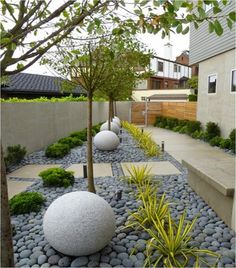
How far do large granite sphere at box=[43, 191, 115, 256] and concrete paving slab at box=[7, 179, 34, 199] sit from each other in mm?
2554

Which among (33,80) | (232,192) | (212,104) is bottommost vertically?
(232,192)

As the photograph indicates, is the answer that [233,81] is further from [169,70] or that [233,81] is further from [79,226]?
[169,70]

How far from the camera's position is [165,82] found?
37375mm

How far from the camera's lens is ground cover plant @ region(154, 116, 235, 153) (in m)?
9.95

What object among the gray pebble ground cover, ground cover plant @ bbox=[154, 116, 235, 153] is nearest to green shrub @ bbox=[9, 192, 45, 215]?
the gray pebble ground cover

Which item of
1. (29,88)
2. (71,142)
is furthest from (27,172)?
(29,88)

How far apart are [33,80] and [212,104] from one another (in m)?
12.7

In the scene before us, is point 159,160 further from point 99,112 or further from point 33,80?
point 33,80

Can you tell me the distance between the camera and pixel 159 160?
8156mm

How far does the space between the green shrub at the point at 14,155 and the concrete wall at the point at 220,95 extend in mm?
7121

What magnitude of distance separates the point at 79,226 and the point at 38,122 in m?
7.54

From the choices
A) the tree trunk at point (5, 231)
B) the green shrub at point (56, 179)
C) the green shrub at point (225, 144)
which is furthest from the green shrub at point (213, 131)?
the tree trunk at point (5, 231)

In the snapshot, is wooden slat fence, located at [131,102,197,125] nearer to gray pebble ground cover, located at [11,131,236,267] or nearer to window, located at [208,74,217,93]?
window, located at [208,74,217,93]

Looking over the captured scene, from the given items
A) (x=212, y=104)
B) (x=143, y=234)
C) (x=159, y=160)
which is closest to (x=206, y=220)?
(x=143, y=234)
